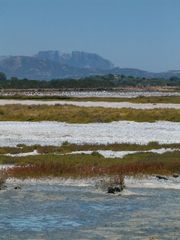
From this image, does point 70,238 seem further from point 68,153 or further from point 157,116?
point 157,116

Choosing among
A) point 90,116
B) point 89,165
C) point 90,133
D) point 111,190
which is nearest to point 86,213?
point 111,190

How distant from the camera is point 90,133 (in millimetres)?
49281

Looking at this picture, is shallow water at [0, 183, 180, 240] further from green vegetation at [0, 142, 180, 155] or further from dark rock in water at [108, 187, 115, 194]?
green vegetation at [0, 142, 180, 155]

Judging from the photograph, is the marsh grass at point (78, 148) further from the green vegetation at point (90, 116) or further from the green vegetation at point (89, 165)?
the green vegetation at point (90, 116)

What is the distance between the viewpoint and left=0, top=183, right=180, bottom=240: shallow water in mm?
16875

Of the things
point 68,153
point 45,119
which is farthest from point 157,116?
point 68,153

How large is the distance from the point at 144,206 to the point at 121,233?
420 cm

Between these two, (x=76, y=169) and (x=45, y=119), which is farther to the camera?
(x=45, y=119)

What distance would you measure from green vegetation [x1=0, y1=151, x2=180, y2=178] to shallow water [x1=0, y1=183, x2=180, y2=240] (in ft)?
7.50

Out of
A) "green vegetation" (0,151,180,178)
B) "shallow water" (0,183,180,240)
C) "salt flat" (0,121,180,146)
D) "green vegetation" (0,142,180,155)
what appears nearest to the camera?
"shallow water" (0,183,180,240)

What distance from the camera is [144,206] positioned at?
824 inches

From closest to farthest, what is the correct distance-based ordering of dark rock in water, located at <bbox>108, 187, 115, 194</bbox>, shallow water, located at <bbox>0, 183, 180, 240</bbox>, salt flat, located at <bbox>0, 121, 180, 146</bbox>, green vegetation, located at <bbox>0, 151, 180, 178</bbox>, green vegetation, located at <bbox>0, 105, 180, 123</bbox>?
shallow water, located at <bbox>0, 183, 180, 240</bbox> → dark rock in water, located at <bbox>108, 187, 115, 194</bbox> → green vegetation, located at <bbox>0, 151, 180, 178</bbox> → salt flat, located at <bbox>0, 121, 180, 146</bbox> → green vegetation, located at <bbox>0, 105, 180, 123</bbox>

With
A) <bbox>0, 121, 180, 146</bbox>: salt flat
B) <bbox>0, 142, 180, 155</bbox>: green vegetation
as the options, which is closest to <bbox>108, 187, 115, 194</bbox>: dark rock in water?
<bbox>0, 142, 180, 155</bbox>: green vegetation

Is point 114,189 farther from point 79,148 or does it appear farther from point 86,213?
point 79,148
